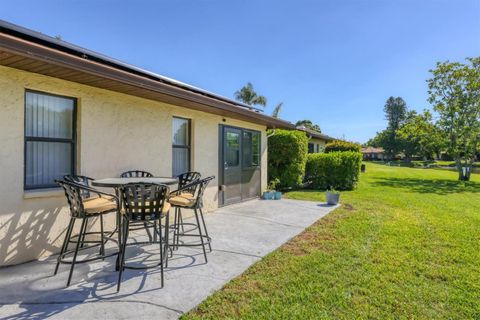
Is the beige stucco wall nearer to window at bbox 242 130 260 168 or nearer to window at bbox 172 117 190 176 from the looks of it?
window at bbox 172 117 190 176

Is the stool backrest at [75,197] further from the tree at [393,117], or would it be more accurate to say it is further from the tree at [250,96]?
the tree at [393,117]

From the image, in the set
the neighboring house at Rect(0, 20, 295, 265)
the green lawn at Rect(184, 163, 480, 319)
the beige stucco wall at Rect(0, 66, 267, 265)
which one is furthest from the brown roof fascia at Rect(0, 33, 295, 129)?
the green lawn at Rect(184, 163, 480, 319)

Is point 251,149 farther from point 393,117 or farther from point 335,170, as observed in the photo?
point 393,117

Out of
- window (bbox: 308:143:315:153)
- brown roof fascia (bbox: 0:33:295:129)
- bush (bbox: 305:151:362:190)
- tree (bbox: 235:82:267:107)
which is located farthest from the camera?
tree (bbox: 235:82:267:107)

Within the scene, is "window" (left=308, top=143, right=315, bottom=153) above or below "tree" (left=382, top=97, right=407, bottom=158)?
below

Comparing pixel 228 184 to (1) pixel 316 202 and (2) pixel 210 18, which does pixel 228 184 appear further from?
(2) pixel 210 18

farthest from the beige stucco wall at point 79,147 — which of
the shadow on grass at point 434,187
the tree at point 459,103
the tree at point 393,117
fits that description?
the tree at point 393,117

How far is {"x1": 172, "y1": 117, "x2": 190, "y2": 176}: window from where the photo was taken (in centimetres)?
642

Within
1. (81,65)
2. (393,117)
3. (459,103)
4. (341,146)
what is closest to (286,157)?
(81,65)

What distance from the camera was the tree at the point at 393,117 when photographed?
57209 millimetres

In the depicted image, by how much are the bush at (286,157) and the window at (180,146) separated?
5342 millimetres

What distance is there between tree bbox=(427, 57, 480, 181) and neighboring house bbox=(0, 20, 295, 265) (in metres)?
18.6

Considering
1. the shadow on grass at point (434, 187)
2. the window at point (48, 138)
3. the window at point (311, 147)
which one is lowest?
the shadow on grass at point (434, 187)

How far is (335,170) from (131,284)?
10.8 meters
